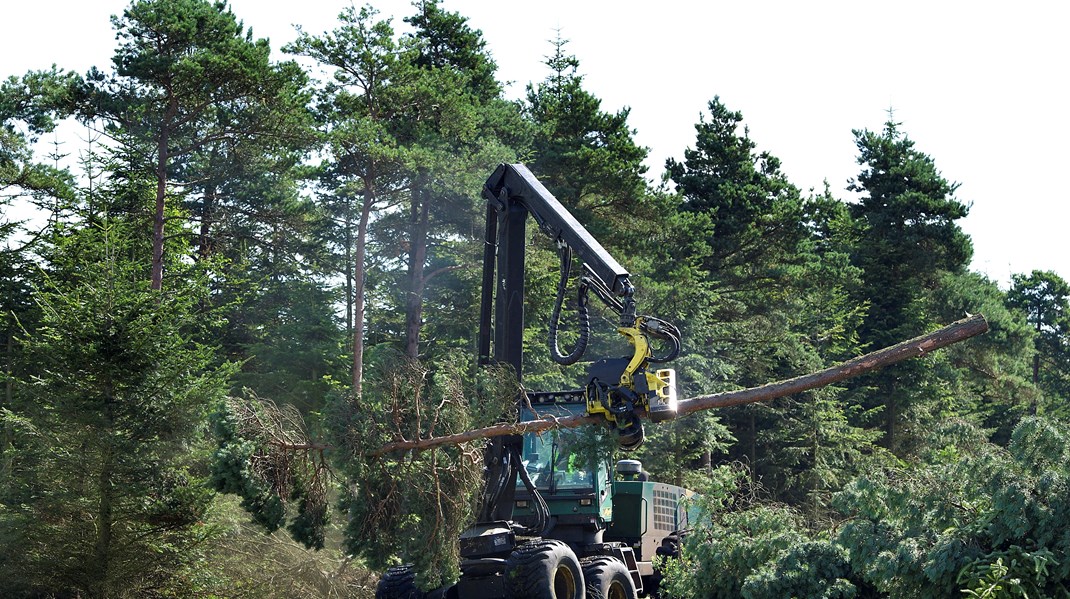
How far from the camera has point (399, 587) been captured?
1278 cm

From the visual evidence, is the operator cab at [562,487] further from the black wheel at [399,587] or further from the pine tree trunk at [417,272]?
the pine tree trunk at [417,272]

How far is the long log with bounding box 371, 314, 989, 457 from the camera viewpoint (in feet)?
34.9

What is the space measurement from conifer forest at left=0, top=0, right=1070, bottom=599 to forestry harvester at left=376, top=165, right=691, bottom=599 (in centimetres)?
62

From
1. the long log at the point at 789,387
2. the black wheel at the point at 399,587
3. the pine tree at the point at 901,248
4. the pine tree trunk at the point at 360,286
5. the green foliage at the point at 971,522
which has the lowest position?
the black wheel at the point at 399,587

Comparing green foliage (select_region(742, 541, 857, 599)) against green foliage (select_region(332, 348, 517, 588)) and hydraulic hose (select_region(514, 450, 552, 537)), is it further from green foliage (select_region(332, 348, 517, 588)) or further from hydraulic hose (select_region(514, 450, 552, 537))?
green foliage (select_region(332, 348, 517, 588))

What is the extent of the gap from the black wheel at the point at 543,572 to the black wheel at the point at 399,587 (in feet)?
4.71

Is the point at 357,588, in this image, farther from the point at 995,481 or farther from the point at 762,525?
the point at 995,481

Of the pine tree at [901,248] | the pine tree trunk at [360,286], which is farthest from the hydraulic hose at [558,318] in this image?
the pine tree at [901,248]

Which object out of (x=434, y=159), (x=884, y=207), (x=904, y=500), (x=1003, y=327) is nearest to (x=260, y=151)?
(x=434, y=159)

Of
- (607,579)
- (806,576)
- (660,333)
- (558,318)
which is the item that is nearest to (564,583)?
(607,579)

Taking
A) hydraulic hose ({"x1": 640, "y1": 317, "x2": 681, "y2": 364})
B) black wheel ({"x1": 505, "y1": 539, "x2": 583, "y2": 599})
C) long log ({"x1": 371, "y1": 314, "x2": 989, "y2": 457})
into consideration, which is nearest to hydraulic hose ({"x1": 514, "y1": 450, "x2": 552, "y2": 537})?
black wheel ({"x1": 505, "y1": 539, "x2": 583, "y2": 599})

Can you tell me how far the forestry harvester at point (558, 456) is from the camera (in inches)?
417

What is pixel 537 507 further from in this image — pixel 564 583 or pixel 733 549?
pixel 733 549

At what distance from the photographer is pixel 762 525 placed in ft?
39.7
